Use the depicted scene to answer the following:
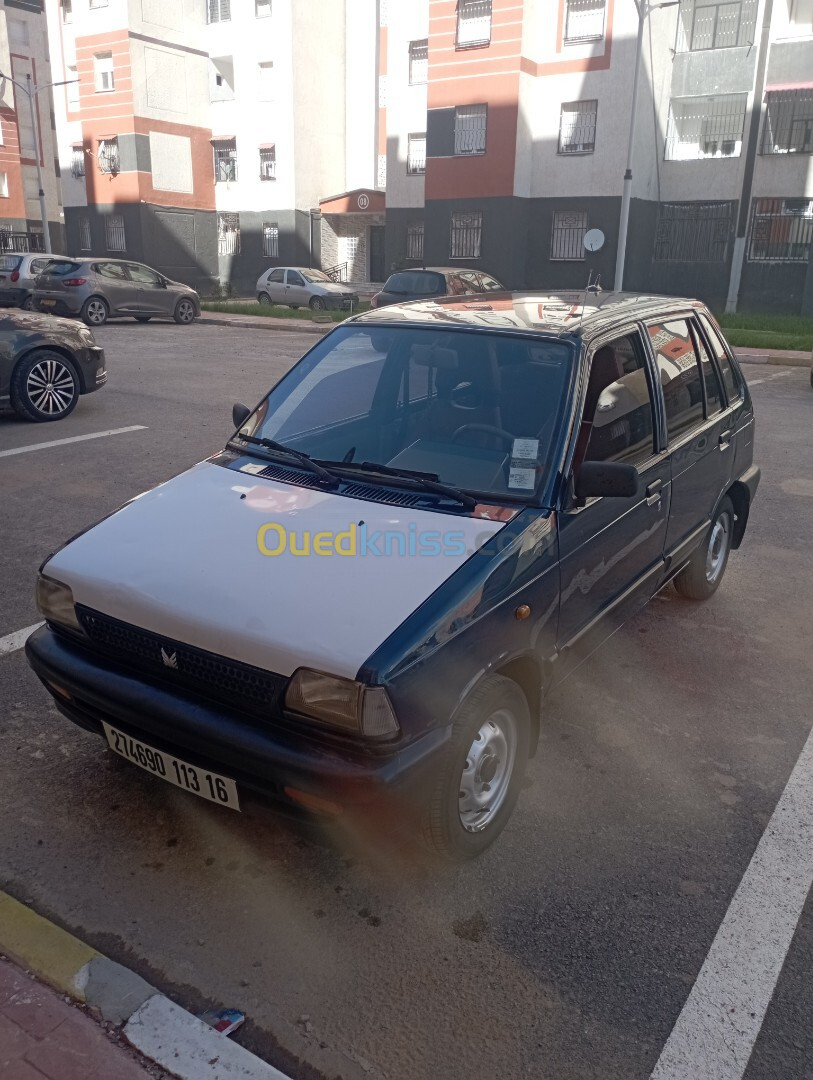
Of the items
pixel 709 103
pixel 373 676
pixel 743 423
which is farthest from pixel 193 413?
pixel 709 103

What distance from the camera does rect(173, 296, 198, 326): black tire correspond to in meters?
22.4

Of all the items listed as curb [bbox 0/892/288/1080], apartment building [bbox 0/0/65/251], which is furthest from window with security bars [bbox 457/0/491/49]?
curb [bbox 0/892/288/1080]

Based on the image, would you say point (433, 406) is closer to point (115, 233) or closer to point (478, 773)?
point (478, 773)

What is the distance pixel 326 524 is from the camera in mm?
3197

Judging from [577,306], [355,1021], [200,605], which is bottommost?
[355,1021]

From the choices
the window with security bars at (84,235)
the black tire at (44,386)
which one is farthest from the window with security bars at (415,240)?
the black tire at (44,386)

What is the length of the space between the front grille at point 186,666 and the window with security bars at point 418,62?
32.6 m

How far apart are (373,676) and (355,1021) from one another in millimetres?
984

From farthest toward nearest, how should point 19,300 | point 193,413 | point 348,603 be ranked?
point 19,300 < point 193,413 < point 348,603

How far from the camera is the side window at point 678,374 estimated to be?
168 inches

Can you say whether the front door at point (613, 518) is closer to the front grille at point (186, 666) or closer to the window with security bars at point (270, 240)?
the front grille at point (186, 666)

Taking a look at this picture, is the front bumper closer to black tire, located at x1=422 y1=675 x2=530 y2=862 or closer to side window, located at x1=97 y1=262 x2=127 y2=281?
black tire, located at x1=422 y1=675 x2=530 y2=862

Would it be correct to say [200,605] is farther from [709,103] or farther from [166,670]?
[709,103]

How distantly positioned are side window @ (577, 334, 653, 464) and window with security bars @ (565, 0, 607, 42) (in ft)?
89.9
